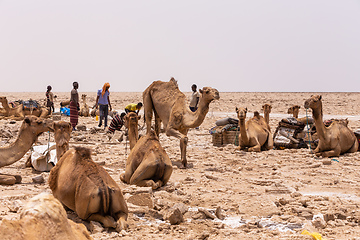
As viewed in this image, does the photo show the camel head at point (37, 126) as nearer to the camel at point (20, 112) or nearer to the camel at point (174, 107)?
the camel at point (174, 107)

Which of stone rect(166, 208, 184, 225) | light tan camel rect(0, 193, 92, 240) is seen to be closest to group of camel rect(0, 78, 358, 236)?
stone rect(166, 208, 184, 225)

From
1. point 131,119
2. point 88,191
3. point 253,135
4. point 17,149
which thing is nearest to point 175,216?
point 88,191

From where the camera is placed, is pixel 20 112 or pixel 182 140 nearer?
pixel 182 140

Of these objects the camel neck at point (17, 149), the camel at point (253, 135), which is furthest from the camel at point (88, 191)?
the camel at point (253, 135)

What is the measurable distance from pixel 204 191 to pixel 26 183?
3.35 metres

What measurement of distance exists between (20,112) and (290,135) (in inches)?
556

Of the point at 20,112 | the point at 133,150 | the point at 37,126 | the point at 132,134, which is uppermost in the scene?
the point at 37,126

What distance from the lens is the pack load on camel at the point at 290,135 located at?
13.6 metres

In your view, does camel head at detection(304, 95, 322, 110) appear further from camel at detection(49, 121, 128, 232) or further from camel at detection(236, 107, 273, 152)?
camel at detection(49, 121, 128, 232)

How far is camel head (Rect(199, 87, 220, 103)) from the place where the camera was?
33.8ft

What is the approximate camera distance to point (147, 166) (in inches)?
286

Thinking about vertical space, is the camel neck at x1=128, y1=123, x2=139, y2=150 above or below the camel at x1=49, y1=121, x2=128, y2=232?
above

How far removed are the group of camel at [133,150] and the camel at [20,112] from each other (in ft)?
33.1

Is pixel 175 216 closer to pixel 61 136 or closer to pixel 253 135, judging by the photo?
pixel 61 136
